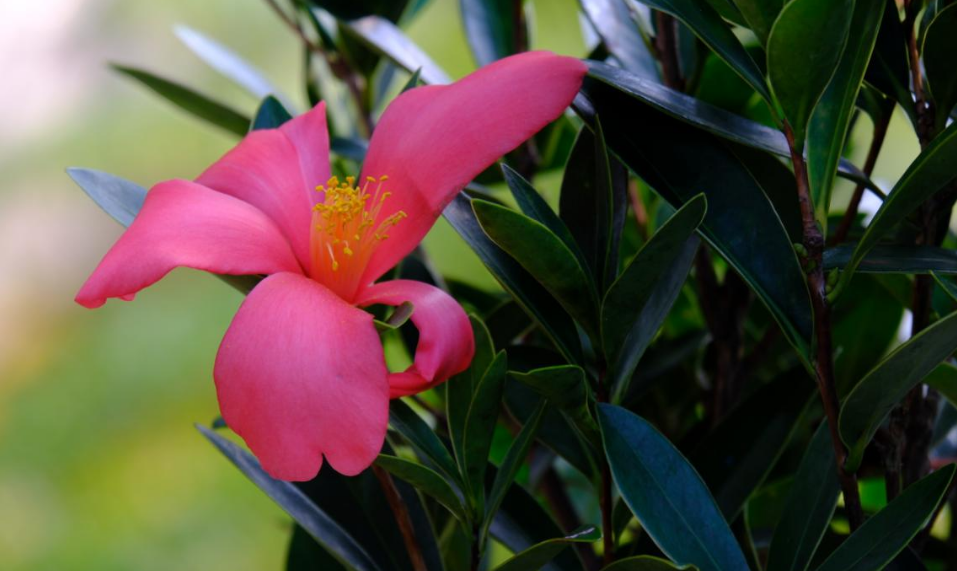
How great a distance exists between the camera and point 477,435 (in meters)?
0.45

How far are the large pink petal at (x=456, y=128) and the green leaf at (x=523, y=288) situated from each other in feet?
0.07

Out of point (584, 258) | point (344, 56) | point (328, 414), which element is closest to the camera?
point (328, 414)

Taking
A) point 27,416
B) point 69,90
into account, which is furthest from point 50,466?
point 69,90

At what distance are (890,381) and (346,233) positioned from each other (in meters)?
0.26

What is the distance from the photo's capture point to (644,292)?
0.42 m

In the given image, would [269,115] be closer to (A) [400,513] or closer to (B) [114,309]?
(A) [400,513]

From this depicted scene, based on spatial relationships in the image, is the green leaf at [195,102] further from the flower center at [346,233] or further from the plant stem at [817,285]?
the plant stem at [817,285]

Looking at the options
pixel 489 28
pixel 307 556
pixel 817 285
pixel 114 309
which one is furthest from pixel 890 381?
pixel 114 309

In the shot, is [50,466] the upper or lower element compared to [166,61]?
lower

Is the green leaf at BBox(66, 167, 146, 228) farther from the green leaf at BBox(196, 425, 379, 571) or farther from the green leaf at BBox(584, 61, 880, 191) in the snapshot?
the green leaf at BBox(584, 61, 880, 191)

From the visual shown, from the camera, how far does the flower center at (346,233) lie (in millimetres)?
477

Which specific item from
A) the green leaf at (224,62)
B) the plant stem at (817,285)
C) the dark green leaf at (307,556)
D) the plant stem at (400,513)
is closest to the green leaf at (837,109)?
the plant stem at (817,285)

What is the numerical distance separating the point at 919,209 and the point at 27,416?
6.94 feet

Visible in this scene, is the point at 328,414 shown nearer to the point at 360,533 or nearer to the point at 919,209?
the point at 360,533
